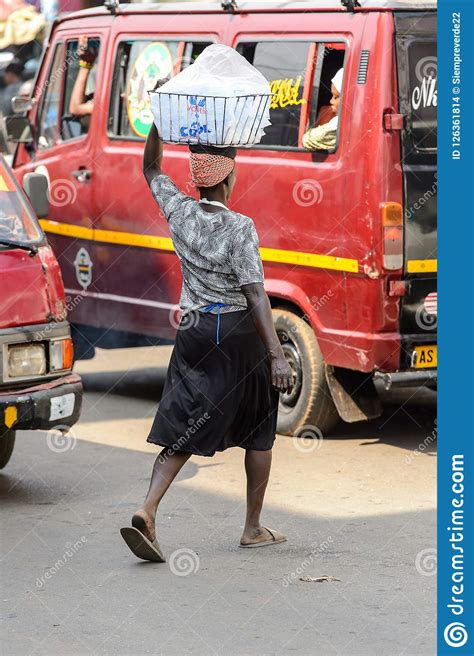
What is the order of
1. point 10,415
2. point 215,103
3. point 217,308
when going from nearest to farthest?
1. point 215,103
2. point 217,308
3. point 10,415

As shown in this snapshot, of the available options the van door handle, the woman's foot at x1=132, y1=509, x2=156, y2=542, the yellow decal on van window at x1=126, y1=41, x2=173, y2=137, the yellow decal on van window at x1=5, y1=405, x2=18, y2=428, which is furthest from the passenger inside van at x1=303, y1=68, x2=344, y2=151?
the woman's foot at x1=132, y1=509, x2=156, y2=542

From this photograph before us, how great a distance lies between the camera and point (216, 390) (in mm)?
5473

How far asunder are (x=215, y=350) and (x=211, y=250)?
0.42 m

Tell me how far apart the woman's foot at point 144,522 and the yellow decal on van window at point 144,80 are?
12.7ft

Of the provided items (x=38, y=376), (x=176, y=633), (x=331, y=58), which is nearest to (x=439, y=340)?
(x=176, y=633)

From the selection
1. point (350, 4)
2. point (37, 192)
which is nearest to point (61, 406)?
point (37, 192)

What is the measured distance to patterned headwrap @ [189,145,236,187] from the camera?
5379 millimetres

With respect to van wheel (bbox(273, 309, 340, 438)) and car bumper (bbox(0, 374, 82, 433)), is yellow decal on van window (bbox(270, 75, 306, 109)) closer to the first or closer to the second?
van wheel (bbox(273, 309, 340, 438))

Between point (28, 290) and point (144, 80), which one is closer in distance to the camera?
point (28, 290)

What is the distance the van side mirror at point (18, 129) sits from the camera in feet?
31.5

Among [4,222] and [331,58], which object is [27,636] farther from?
[331,58]
